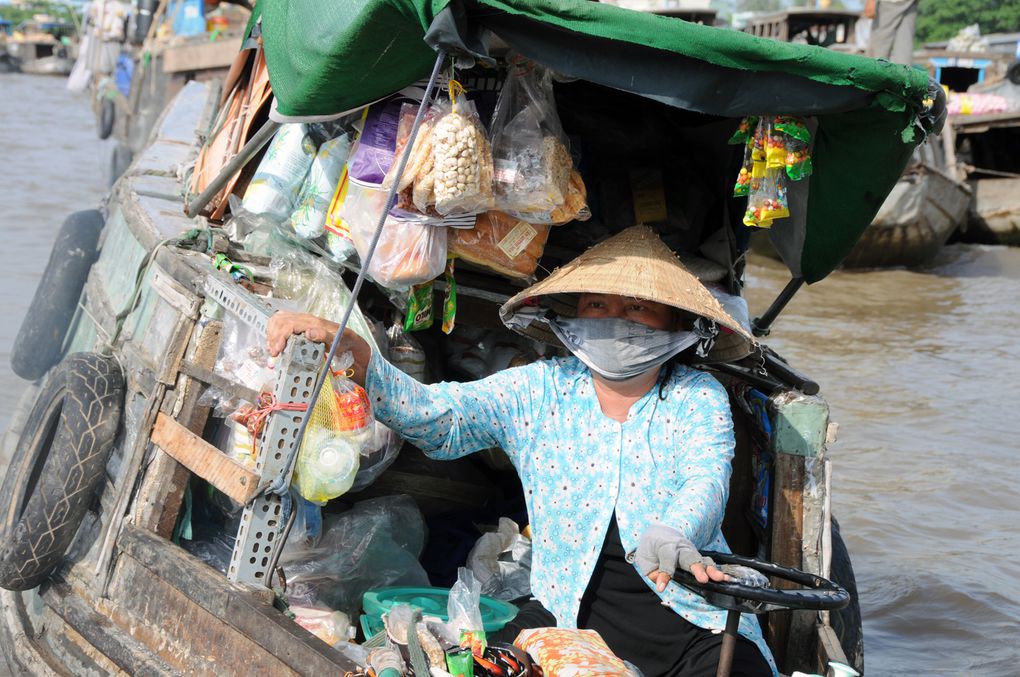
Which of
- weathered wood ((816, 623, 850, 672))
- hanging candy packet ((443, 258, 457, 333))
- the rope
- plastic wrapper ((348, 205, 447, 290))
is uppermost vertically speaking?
plastic wrapper ((348, 205, 447, 290))

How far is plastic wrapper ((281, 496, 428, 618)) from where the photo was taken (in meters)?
3.13

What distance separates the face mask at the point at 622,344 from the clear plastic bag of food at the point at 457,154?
0.41 metres

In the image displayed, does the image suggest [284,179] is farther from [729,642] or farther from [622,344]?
[729,642]

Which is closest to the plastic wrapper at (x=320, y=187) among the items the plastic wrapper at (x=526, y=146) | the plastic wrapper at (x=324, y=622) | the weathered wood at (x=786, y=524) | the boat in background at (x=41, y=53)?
the plastic wrapper at (x=526, y=146)

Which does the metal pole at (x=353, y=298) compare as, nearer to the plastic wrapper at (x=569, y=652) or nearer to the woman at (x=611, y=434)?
the woman at (x=611, y=434)

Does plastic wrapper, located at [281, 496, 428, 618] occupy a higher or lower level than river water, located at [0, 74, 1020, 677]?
higher

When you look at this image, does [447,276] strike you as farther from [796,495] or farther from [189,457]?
[796,495]

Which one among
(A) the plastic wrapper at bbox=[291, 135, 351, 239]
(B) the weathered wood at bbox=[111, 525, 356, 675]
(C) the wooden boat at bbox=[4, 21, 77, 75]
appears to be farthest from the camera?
(C) the wooden boat at bbox=[4, 21, 77, 75]

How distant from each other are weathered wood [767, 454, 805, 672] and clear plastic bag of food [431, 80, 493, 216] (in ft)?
3.79

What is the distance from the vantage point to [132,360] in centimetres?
353

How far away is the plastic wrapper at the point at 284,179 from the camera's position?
3.32m

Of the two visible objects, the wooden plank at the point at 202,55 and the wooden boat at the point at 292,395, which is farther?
the wooden plank at the point at 202,55

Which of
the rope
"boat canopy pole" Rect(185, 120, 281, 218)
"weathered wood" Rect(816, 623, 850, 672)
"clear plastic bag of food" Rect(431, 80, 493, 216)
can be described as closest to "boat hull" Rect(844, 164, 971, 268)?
"boat canopy pole" Rect(185, 120, 281, 218)

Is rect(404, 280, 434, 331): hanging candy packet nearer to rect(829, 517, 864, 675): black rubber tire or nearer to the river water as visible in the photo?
rect(829, 517, 864, 675): black rubber tire
